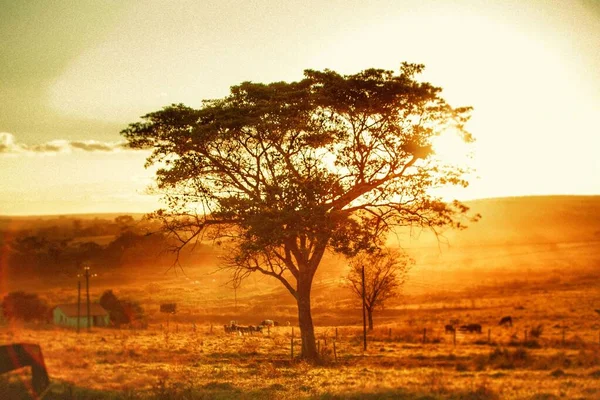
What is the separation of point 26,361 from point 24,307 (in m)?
81.2

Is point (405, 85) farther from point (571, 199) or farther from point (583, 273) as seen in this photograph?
point (571, 199)

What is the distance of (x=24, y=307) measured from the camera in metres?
87.0

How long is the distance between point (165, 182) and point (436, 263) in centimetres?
9746

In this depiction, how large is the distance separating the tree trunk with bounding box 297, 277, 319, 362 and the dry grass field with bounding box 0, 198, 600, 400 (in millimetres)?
932

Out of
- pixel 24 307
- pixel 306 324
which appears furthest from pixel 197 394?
pixel 24 307

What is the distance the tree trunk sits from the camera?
27312 millimetres

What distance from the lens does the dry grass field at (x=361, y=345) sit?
17.6m

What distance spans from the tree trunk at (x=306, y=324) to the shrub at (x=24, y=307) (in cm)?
6940

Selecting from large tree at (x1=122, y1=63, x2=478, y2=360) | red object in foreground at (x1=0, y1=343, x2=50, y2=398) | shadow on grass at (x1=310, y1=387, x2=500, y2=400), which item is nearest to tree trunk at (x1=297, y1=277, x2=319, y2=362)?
large tree at (x1=122, y1=63, x2=478, y2=360)

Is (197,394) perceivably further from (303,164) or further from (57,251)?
(57,251)

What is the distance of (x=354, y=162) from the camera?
25953mm

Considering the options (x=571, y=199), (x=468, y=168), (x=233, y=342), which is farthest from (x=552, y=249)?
(x=468, y=168)

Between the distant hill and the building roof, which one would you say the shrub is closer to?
the building roof

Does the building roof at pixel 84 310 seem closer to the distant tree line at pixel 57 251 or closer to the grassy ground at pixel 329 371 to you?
the distant tree line at pixel 57 251
